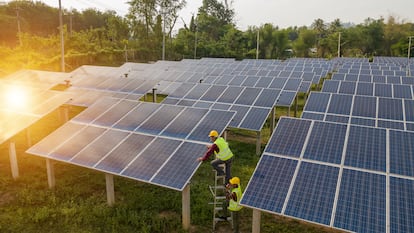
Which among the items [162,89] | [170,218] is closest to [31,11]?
[162,89]

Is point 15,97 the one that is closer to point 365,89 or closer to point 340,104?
point 340,104

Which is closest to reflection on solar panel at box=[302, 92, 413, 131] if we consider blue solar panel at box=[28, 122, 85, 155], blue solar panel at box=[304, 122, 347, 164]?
blue solar panel at box=[304, 122, 347, 164]

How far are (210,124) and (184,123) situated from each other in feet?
2.86

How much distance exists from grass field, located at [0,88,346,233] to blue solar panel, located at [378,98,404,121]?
17.8 ft

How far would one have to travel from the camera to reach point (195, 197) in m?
9.56

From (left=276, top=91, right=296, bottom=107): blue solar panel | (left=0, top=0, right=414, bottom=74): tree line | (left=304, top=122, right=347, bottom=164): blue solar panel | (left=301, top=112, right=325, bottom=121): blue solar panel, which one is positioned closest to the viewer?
(left=304, top=122, right=347, bottom=164): blue solar panel

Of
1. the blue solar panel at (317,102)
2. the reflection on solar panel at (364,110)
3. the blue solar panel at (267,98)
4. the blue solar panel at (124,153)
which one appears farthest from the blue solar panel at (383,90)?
the blue solar panel at (124,153)

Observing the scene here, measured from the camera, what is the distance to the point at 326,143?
7.14 metres

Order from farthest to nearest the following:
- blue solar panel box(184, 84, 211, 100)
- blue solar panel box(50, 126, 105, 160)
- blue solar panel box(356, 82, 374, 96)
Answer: blue solar panel box(356, 82, 374, 96)
blue solar panel box(184, 84, 211, 100)
blue solar panel box(50, 126, 105, 160)

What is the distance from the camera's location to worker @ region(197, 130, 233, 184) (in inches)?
308

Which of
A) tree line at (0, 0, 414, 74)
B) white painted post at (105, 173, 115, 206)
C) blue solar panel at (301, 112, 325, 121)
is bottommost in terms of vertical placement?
white painted post at (105, 173, 115, 206)

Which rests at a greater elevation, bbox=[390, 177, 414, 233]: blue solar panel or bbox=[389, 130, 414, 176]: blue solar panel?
bbox=[389, 130, 414, 176]: blue solar panel

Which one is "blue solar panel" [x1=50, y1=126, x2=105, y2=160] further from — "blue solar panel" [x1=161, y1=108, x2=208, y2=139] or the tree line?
the tree line

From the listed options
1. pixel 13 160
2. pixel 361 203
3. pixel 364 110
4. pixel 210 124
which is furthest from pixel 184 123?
pixel 364 110
